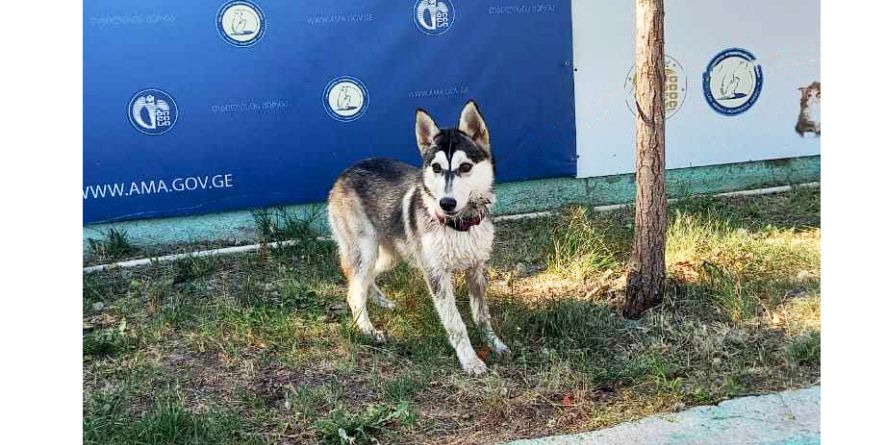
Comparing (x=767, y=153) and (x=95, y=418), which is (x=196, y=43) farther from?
(x=767, y=153)

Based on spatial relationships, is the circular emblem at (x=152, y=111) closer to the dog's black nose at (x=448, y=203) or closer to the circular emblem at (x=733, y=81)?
the dog's black nose at (x=448, y=203)

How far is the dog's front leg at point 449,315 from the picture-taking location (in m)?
4.41

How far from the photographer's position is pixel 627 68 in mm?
7246

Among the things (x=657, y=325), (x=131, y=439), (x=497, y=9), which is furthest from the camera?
(x=497, y=9)

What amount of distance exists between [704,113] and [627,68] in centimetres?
86

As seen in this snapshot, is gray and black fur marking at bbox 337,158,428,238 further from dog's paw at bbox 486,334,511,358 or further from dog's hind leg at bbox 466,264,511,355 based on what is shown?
dog's paw at bbox 486,334,511,358

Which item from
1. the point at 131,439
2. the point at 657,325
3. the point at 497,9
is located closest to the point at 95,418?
the point at 131,439

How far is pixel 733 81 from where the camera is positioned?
757 cm

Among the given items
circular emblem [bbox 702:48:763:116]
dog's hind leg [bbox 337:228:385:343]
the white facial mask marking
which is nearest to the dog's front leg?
the white facial mask marking

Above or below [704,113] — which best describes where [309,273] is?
below

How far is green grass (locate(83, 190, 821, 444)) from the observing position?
12.5 ft

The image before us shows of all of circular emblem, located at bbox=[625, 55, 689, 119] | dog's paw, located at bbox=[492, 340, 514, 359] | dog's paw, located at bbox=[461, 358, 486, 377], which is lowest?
dog's paw, located at bbox=[461, 358, 486, 377]

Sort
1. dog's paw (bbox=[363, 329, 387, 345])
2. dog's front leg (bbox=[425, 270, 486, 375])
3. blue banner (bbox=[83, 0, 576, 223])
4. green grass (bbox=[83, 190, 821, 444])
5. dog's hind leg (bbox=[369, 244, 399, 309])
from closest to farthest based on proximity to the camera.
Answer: green grass (bbox=[83, 190, 821, 444]), dog's front leg (bbox=[425, 270, 486, 375]), dog's paw (bbox=[363, 329, 387, 345]), dog's hind leg (bbox=[369, 244, 399, 309]), blue banner (bbox=[83, 0, 576, 223])

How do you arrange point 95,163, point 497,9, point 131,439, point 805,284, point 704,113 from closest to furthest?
point 131,439, point 805,284, point 95,163, point 497,9, point 704,113
